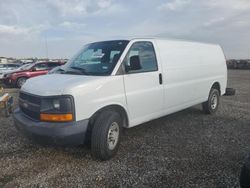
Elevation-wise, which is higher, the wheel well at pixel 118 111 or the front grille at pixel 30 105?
the front grille at pixel 30 105

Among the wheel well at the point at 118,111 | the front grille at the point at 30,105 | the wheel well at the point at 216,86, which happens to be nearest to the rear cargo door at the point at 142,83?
the wheel well at the point at 118,111

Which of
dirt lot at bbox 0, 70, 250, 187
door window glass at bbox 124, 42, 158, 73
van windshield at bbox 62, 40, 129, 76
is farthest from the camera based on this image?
door window glass at bbox 124, 42, 158, 73

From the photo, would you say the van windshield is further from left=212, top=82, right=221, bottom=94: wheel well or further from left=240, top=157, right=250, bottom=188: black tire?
left=212, top=82, right=221, bottom=94: wheel well

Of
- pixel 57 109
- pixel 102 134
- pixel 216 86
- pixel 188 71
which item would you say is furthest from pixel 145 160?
pixel 216 86

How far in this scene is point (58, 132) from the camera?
3627mm

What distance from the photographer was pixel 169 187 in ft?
11.0

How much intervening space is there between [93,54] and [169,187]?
2.81 m

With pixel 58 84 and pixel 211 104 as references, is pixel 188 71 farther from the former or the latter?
pixel 58 84

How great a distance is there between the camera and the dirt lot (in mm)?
3537

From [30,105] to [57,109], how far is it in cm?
65

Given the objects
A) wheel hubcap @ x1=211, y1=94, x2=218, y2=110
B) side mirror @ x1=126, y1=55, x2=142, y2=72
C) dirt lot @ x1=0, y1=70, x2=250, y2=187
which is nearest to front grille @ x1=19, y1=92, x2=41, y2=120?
dirt lot @ x1=0, y1=70, x2=250, y2=187

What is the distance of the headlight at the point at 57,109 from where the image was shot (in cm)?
362

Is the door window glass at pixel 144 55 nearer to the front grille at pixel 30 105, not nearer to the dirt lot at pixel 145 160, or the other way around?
the dirt lot at pixel 145 160

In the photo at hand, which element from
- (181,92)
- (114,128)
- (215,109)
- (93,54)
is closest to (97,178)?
(114,128)
